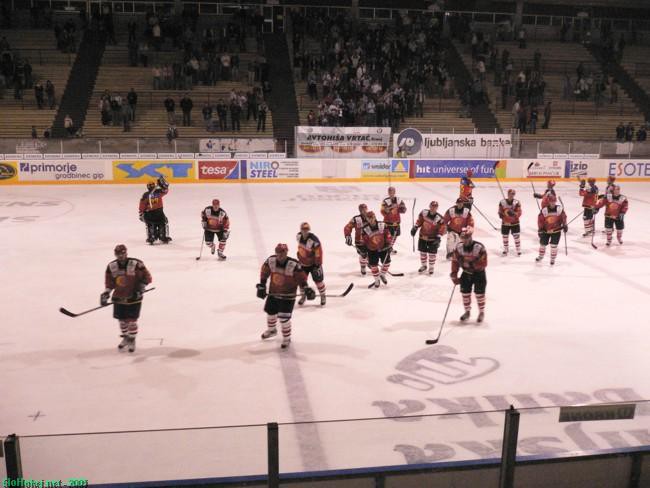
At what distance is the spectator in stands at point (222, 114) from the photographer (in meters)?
26.9

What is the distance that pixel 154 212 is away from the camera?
581 inches

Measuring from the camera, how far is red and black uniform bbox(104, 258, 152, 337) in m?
8.31

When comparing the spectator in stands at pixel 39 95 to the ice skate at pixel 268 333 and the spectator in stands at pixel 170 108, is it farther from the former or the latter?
the ice skate at pixel 268 333

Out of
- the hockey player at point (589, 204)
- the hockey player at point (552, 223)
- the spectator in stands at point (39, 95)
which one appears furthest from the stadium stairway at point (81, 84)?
the hockey player at point (552, 223)

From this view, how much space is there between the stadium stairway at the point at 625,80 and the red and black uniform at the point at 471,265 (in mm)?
26852

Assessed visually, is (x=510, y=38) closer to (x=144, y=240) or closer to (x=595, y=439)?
(x=144, y=240)

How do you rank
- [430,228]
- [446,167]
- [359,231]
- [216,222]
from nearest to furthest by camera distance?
1. [359,231]
2. [430,228]
3. [216,222]
4. [446,167]

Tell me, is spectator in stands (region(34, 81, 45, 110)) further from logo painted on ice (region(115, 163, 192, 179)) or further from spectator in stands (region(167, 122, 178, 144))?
logo painted on ice (region(115, 163, 192, 179))

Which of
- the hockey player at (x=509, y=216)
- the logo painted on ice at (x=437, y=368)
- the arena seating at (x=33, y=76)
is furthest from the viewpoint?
the arena seating at (x=33, y=76)

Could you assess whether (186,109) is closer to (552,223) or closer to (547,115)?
(547,115)

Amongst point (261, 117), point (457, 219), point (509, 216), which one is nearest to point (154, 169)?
point (261, 117)

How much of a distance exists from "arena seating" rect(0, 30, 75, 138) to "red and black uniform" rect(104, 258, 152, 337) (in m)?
20.1

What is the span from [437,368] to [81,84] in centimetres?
2590

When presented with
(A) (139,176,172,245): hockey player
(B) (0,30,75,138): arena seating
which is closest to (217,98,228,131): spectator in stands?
(B) (0,30,75,138): arena seating
